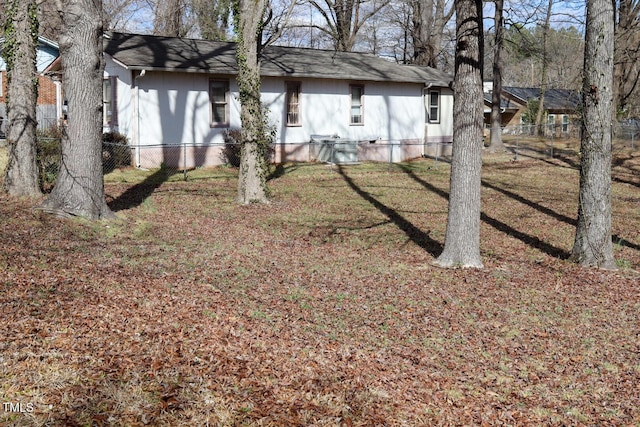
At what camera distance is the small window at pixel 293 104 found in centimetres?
2556

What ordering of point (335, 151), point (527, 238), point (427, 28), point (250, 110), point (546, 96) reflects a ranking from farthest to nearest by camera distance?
point (546, 96), point (427, 28), point (335, 151), point (250, 110), point (527, 238)

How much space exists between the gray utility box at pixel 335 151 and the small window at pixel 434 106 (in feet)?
21.6

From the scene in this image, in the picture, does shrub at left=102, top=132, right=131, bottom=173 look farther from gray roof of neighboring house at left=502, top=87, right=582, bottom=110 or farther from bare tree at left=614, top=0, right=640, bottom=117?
gray roof of neighboring house at left=502, top=87, right=582, bottom=110

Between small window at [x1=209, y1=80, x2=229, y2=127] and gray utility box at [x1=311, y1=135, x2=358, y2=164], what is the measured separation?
3.68 meters

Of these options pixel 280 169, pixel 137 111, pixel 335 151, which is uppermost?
pixel 137 111

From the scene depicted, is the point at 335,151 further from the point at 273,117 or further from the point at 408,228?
the point at 408,228

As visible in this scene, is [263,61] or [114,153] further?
[263,61]

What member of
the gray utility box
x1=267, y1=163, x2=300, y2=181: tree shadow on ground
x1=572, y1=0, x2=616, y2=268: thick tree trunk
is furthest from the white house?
x1=572, y1=0, x2=616, y2=268: thick tree trunk

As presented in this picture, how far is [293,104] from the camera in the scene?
25.7 metres

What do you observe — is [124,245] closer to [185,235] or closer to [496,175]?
[185,235]

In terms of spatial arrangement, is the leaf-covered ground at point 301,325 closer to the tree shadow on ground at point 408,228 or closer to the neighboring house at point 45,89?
the tree shadow on ground at point 408,228

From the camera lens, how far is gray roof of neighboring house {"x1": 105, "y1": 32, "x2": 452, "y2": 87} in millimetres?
21953

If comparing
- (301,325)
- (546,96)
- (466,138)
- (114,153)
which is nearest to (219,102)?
(114,153)

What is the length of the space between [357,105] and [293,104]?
10.7 ft
